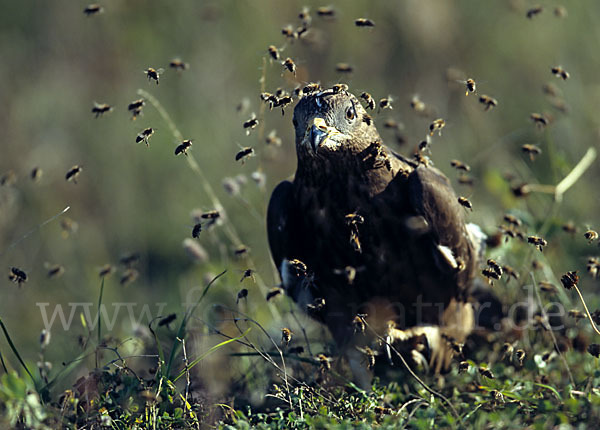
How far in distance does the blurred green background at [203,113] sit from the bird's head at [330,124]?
176cm

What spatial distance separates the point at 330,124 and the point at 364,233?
613mm

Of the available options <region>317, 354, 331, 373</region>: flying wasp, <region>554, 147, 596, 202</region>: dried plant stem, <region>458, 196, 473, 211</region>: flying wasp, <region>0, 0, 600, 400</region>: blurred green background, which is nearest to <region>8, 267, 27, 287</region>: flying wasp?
<region>317, 354, 331, 373</region>: flying wasp

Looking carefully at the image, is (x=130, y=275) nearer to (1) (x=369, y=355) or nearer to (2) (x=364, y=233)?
(2) (x=364, y=233)

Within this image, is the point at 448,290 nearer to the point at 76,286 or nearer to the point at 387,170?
the point at 387,170

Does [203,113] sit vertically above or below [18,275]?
below

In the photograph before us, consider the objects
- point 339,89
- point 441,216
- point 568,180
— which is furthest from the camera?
Answer: point 568,180

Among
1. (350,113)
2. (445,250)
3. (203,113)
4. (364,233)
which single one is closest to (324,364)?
(364,233)

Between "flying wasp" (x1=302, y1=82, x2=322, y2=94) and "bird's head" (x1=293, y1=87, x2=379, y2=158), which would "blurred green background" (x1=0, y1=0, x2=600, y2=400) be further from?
"flying wasp" (x1=302, y1=82, x2=322, y2=94)

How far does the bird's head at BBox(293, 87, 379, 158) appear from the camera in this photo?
377 centimetres

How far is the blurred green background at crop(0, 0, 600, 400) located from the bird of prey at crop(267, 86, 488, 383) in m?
1.26

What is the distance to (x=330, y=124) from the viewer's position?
3.82 metres

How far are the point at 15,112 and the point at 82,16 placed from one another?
134 centimetres

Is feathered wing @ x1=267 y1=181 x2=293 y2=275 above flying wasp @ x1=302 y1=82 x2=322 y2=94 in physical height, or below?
below

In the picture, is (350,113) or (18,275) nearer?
(18,275)
